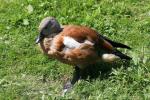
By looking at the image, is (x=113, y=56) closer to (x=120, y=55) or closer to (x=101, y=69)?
(x=120, y=55)

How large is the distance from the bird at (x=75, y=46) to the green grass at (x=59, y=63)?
20 centimetres

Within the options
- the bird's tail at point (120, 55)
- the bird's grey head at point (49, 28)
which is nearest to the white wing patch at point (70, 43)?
the bird's grey head at point (49, 28)

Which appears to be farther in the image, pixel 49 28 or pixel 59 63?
pixel 59 63

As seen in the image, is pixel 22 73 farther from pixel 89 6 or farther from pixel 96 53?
pixel 89 6

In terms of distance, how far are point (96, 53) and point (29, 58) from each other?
1.07 meters

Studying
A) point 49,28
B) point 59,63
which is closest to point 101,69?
point 59,63

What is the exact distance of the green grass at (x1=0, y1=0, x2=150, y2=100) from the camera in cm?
592

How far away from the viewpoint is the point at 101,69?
6289 mm

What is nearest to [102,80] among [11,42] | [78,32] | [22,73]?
[78,32]

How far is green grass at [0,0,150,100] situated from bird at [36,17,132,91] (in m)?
0.20

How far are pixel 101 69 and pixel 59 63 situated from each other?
1.85 feet

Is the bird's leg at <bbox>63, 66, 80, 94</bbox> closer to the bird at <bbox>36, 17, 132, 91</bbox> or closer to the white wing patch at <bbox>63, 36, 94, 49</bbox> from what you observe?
the bird at <bbox>36, 17, 132, 91</bbox>

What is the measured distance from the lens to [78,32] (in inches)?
234

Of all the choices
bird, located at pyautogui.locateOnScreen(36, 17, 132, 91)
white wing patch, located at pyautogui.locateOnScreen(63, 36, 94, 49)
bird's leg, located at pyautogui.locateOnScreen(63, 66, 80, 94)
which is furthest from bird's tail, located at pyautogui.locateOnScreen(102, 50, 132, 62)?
bird's leg, located at pyautogui.locateOnScreen(63, 66, 80, 94)
